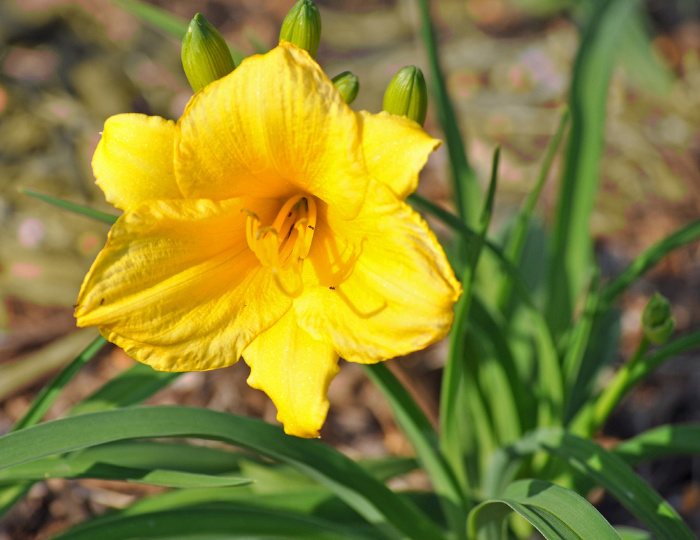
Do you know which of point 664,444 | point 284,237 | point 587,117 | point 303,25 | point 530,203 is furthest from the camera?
point 587,117

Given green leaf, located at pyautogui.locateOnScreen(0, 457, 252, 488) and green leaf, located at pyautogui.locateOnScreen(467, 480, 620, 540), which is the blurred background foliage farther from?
green leaf, located at pyautogui.locateOnScreen(0, 457, 252, 488)

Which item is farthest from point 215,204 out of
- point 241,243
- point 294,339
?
point 294,339

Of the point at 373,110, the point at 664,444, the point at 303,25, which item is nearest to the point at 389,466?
the point at 664,444

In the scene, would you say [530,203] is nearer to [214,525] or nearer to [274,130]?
[274,130]

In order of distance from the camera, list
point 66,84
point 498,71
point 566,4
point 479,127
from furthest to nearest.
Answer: point 566,4, point 498,71, point 479,127, point 66,84

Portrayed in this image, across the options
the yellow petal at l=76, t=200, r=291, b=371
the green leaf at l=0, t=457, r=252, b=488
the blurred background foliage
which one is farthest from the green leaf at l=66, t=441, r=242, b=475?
the blurred background foliage

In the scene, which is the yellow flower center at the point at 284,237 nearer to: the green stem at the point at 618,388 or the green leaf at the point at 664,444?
the green stem at the point at 618,388

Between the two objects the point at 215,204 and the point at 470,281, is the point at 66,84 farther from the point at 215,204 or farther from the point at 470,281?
the point at 470,281
